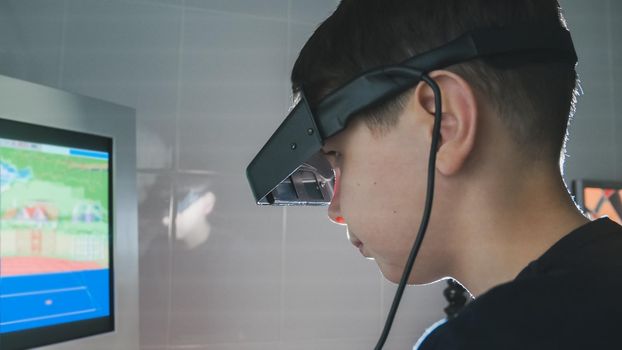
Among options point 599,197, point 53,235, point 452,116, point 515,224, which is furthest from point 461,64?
point 599,197

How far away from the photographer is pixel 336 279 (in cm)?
145

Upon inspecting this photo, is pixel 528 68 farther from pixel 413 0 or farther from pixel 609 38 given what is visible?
pixel 609 38

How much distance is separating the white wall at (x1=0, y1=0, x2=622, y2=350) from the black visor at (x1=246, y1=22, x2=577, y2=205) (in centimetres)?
82

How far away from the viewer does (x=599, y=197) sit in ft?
5.53

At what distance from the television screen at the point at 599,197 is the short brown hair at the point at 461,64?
1293mm

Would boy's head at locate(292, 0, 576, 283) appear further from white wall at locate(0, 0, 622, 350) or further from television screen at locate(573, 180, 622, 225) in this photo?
television screen at locate(573, 180, 622, 225)

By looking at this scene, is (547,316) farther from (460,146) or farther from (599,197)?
(599,197)

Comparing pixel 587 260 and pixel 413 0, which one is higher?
pixel 413 0

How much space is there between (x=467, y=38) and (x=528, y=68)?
72 mm

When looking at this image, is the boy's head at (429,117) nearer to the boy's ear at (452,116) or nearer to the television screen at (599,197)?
the boy's ear at (452,116)

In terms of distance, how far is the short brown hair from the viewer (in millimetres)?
479

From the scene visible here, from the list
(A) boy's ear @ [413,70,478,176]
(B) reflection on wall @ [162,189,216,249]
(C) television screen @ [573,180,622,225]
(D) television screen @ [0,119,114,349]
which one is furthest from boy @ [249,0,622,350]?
(C) television screen @ [573,180,622,225]

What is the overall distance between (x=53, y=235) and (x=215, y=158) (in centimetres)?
56

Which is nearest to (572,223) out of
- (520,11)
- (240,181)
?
(520,11)
